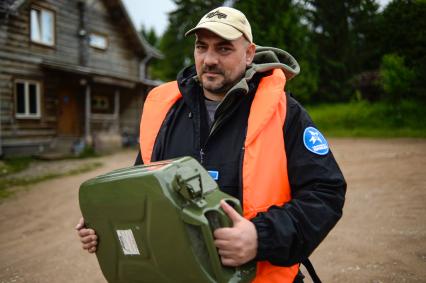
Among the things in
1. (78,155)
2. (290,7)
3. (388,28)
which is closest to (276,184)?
(388,28)

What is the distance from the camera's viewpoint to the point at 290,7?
1489 cm

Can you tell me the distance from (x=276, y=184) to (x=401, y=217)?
13.1 feet

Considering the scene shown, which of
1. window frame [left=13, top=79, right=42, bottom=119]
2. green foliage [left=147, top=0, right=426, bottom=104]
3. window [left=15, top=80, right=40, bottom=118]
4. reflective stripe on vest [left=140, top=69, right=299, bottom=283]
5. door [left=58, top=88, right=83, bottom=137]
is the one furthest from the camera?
door [left=58, top=88, right=83, bottom=137]

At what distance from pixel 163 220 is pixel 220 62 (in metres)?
0.96

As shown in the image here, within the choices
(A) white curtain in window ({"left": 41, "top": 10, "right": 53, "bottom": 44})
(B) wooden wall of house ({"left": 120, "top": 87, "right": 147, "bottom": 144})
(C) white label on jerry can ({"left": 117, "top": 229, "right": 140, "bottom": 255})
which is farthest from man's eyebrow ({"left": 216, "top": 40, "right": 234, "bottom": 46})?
(B) wooden wall of house ({"left": 120, "top": 87, "right": 147, "bottom": 144})

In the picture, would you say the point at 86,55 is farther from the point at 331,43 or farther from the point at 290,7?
the point at 331,43

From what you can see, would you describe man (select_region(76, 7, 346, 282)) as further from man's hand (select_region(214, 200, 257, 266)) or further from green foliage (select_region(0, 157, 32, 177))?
green foliage (select_region(0, 157, 32, 177))

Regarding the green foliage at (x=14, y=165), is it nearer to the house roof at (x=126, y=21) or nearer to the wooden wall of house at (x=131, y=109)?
the wooden wall of house at (x=131, y=109)

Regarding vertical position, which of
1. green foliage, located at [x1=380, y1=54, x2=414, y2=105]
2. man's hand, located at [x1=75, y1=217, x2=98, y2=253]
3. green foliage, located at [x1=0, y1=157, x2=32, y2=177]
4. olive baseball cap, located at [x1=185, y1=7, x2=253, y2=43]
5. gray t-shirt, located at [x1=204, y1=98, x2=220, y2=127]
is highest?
green foliage, located at [x1=380, y1=54, x2=414, y2=105]

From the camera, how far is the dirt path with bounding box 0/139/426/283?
3969 mm

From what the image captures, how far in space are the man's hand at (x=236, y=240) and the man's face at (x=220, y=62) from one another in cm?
78

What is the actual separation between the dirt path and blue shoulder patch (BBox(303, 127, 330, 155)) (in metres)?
2.31

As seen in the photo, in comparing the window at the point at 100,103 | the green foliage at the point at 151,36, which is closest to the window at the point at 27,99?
the window at the point at 100,103

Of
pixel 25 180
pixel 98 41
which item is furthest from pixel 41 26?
pixel 25 180
